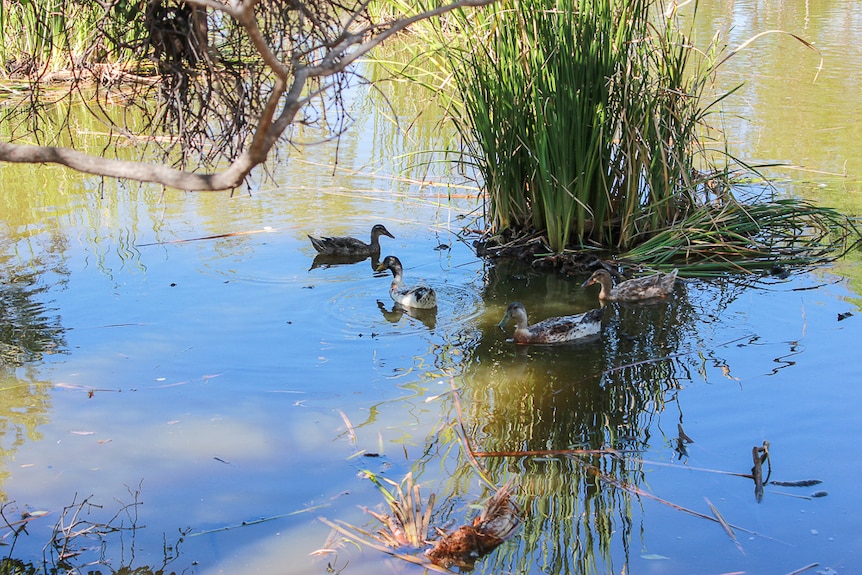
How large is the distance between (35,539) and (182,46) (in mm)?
2420

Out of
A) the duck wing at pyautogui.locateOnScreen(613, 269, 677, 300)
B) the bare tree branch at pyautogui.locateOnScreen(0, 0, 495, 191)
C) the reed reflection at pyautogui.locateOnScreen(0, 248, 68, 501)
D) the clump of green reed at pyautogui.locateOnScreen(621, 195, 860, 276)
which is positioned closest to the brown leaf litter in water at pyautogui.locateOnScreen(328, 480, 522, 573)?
the bare tree branch at pyautogui.locateOnScreen(0, 0, 495, 191)

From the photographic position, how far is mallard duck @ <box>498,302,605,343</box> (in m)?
7.07

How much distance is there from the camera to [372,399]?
6.09 meters

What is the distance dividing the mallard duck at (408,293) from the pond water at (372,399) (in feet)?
0.51

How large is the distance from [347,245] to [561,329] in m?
2.84

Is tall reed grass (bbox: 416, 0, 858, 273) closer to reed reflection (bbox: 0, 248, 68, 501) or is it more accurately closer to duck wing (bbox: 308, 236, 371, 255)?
duck wing (bbox: 308, 236, 371, 255)

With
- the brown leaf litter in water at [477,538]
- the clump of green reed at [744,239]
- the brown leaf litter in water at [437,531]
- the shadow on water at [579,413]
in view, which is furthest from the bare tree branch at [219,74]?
the clump of green reed at [744,239]

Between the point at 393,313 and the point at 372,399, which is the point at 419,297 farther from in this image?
the point at 372,399

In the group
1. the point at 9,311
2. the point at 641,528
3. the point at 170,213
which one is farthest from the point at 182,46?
the point at 170,213

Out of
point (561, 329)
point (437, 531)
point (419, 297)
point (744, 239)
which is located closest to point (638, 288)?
point (561, 329)

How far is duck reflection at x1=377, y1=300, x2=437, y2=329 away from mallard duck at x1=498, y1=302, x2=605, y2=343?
76cm

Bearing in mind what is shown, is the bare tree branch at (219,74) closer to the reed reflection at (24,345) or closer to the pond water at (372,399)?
the pond water at (372,399)

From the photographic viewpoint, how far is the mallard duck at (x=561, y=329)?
707 cm

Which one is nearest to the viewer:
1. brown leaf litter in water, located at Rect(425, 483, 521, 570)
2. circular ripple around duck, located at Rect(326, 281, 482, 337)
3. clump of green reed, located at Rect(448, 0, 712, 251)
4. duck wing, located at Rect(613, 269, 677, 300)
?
brown leaf litter in water, located at Rect(425, 483, 521, 570)
